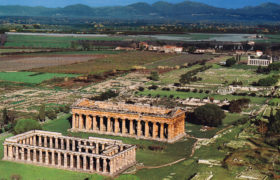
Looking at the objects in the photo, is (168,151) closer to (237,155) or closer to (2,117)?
(237,155)

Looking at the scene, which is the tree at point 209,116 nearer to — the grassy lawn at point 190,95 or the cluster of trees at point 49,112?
the cluster of trees at point 49,112

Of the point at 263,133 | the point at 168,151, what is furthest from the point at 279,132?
the point at 168,151

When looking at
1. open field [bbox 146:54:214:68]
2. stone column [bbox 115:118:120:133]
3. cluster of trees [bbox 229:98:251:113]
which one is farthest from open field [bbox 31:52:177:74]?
stone column [bbox 115:118:120:133]

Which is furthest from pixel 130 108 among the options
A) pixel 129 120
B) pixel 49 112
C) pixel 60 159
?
pixel 60 159

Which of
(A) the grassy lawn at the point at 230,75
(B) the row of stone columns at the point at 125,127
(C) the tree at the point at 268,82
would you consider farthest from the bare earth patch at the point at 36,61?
(B) the row of stone columns at the point at 125,127

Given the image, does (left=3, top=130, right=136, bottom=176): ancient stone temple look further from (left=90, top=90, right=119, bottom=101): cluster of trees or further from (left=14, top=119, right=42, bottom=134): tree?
(left=90, top=90, right=119, bottom=101): cluster of trees

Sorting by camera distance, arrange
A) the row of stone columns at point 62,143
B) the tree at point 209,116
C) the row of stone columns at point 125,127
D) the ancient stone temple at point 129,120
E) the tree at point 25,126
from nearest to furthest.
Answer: the row of stone columns at point 62,143 → the tree at point 25,126 → the ancient stone temple at point 129,120 → the row of stone columns at point 125,127 → the tree at point 209,116
